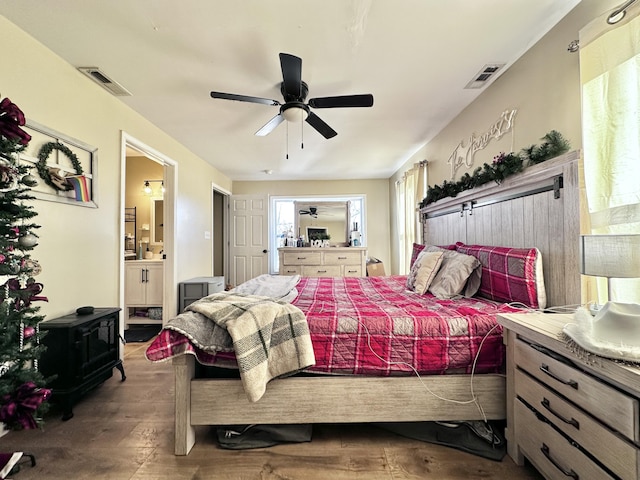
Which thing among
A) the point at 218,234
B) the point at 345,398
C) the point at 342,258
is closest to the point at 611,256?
the point at 345,398

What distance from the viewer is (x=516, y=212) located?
1977 millimetres

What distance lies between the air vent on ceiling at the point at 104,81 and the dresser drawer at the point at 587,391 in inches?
132

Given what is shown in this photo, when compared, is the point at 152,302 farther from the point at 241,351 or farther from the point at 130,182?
the point at 241,351

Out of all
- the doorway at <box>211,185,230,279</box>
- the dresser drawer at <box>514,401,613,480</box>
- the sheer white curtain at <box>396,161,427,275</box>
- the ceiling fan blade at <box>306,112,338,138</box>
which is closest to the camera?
the dresser drawer at <box>514,401,613,480</box>

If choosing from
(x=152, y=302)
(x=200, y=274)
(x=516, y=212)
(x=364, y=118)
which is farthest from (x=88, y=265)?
(x=516, y=212)

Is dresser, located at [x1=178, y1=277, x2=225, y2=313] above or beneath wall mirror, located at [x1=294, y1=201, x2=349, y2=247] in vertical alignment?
beneath

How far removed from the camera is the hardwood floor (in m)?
1.31

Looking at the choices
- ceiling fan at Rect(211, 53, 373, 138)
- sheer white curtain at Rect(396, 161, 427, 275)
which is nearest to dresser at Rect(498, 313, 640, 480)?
ceiling fan at Rect(211, 53, 373, 138)

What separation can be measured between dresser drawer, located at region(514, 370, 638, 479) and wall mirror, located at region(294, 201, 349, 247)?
4.23 metres

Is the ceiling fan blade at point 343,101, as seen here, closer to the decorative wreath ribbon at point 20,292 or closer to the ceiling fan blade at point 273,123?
the ceiling fan blade at point 273,123

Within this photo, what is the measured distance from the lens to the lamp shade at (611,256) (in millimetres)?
929

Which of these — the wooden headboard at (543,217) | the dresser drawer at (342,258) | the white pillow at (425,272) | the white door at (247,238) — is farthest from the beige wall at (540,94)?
the white door at (247,238)

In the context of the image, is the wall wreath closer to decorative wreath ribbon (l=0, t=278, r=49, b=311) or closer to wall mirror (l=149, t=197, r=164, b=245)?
decorative wreath ribbon (l=0, t=278, r=49, b=311)

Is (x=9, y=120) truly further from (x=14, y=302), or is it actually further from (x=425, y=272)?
(x=425, y=272)
